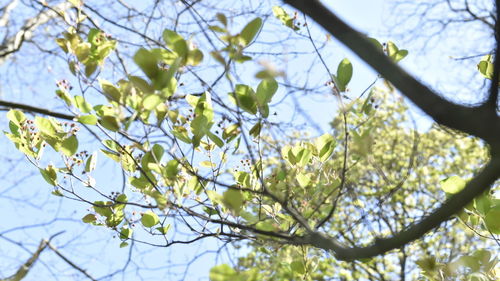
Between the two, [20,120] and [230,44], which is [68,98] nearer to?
[20,120]

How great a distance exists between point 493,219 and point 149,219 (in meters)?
0.93

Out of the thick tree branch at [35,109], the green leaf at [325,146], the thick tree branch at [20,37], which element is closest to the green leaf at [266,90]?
the green leaf at [325,146]

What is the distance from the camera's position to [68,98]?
1.16 metres

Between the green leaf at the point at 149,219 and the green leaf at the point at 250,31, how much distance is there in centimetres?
64

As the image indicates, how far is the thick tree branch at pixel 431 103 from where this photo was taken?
24.8 inches

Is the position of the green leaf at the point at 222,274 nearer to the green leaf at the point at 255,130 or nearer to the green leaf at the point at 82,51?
the green leaf at the point at 255,130

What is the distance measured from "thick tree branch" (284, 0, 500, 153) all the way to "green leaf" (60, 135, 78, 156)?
89 cm

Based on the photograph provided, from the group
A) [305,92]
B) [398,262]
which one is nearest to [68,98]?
[305,92]

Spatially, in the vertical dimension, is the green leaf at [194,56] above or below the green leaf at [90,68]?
below

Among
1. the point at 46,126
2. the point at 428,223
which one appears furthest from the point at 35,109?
the point at 428,223

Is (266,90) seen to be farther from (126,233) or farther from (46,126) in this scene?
(126,233)

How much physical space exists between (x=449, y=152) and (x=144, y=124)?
7148 mm

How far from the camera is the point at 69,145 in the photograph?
4.11ft

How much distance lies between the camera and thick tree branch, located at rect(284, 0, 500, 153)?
0.63 meters
